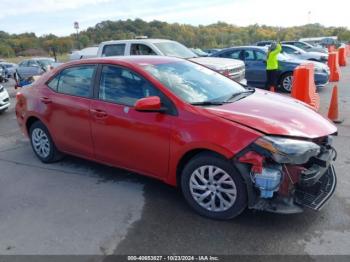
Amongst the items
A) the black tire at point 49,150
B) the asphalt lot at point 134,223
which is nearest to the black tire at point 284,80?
the asphalt lot at point 134,223

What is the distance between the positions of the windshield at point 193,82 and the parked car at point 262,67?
7320mm

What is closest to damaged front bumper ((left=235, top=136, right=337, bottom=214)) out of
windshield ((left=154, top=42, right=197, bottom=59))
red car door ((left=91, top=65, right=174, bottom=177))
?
red car door ((left=91, top=65, right=174, bottom=177))

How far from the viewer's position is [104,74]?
14.5ft

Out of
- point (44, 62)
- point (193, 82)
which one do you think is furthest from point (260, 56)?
point (44, 62)

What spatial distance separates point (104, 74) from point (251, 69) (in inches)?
343

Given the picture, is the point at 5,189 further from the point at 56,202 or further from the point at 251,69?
the point at 251,69

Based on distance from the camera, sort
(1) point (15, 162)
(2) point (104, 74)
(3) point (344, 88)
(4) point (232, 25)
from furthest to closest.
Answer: (4) point (232, 25) → (3) point (344, 88) → (1) point (15, 162) → (2) point (104, 74)

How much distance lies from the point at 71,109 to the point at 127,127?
1.08m

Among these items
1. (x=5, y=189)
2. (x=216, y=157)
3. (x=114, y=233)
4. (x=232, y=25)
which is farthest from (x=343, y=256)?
(x=232, y=25)

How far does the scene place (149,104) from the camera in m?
3.63

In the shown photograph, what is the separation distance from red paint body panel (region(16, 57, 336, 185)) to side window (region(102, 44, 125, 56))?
17.9 ft

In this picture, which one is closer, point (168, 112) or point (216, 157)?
point (216, 157)

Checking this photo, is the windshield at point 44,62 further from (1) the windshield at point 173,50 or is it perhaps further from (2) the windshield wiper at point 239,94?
(2) the windshield wiper at point 239,94

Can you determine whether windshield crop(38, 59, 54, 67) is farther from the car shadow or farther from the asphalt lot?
the car shadow
